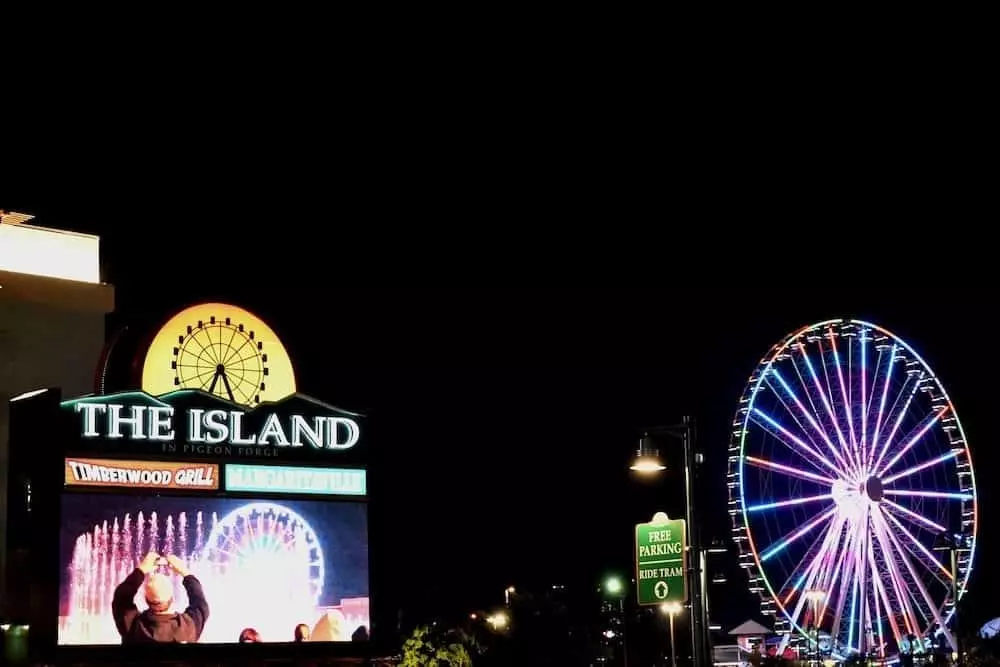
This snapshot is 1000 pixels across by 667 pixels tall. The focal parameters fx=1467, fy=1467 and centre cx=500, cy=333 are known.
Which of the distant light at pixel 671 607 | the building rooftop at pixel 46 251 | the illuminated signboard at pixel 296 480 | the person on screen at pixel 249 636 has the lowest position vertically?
the person on screen at pixel 249 636

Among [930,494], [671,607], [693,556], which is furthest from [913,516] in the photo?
[693,556]

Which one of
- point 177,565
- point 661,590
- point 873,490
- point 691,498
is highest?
point 873,490

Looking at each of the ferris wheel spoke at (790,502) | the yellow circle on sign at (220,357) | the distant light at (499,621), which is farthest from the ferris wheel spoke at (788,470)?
the yellow circle on sign at (220,357)

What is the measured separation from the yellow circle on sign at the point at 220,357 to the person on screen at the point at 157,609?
4728mm

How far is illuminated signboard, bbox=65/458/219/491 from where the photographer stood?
28.3 m

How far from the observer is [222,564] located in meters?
29.7

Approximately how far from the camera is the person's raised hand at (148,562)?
28.6 metres

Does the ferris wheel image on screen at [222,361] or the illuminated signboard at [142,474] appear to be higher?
the ferris wheel image on screen at [222,361]

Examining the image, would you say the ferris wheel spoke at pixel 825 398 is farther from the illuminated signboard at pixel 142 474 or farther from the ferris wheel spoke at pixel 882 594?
the illuminated signboard at pixel 142 474

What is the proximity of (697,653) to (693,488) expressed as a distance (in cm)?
248

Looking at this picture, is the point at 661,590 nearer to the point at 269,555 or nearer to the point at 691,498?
the point at 691,498

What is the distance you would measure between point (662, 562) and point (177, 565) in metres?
10.9

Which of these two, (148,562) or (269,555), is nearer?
(148,562)

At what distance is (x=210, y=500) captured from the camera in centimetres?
2978
